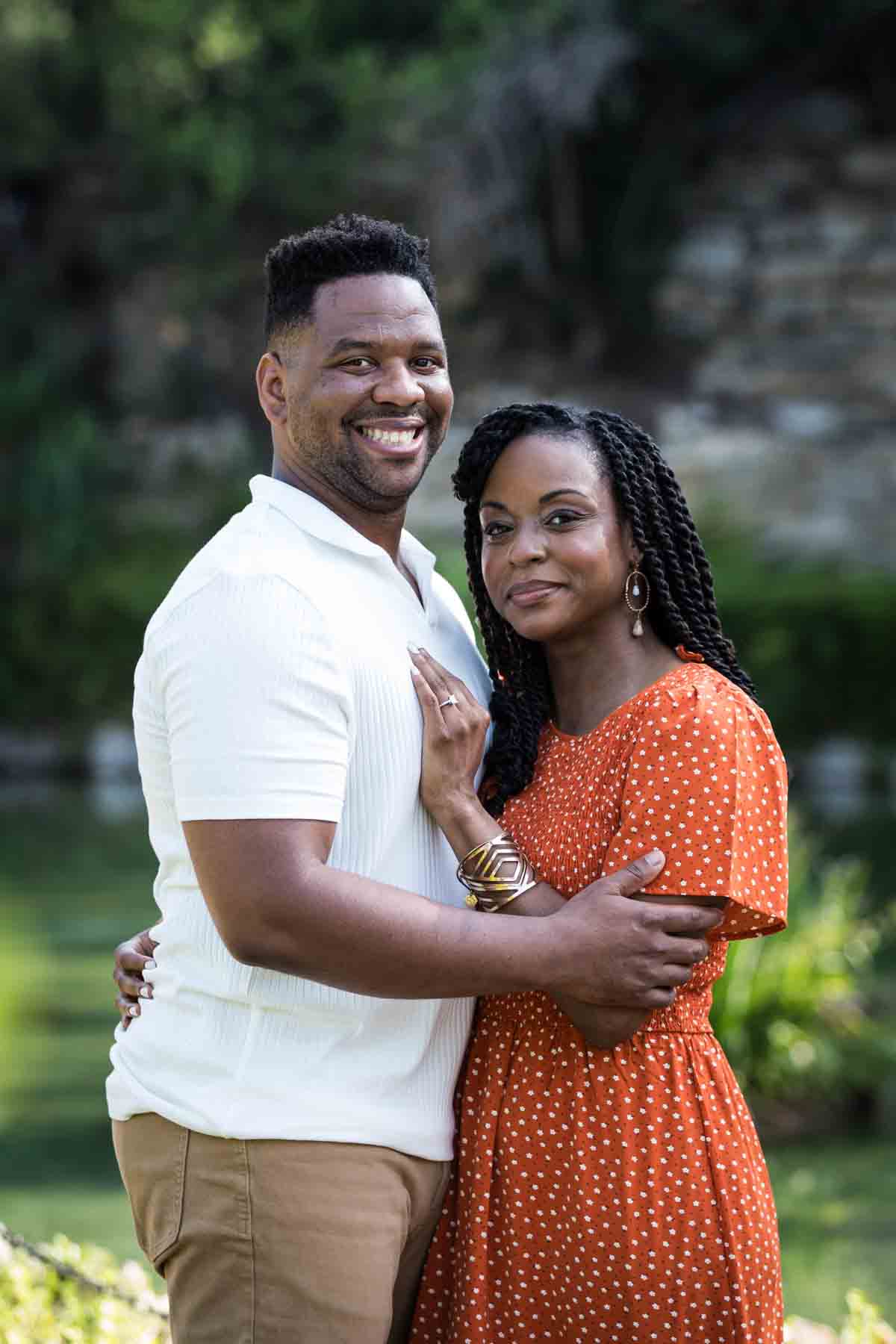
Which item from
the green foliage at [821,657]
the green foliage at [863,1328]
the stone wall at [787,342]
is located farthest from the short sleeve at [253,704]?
the stone wall at [787,342]

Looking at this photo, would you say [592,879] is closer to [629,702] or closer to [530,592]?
[629,702]

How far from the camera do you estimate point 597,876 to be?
2436mm

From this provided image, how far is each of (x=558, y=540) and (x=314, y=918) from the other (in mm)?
678

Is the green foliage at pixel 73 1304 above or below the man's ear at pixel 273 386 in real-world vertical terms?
below

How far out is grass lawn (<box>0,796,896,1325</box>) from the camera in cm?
544

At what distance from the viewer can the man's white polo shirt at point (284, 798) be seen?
2211 millimetres

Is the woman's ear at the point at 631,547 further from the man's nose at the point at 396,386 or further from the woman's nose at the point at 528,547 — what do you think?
the man's nose at the point at 396,386

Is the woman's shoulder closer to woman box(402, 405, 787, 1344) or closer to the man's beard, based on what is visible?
woman box(402, 405, 787, 1344)

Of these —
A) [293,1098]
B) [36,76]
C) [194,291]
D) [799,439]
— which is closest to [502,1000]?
[293,1098]

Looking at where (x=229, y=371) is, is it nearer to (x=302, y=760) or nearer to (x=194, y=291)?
(x=194, y=291)

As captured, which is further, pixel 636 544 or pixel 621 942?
pixel 636 544

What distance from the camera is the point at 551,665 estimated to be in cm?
275

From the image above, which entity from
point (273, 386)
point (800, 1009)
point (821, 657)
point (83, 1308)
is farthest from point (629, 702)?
point (821, 657)

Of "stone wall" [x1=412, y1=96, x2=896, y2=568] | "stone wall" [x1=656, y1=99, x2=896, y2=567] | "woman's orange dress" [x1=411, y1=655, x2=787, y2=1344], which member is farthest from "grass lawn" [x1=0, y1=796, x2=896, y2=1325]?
"stone wall" [x1=656, y1=99, x2=896, y2=567]
